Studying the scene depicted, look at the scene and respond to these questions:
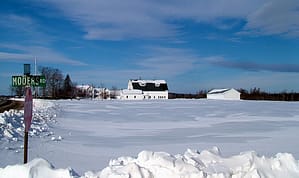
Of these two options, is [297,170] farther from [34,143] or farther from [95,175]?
[34,143]

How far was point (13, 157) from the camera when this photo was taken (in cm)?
793

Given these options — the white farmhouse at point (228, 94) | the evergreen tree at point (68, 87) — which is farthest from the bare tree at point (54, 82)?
the white farmhouse at point (228, 94)

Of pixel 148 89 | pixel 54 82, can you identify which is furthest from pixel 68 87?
pixel 148 89

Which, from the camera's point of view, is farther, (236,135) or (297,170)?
(236,135)

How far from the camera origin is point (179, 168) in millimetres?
4648

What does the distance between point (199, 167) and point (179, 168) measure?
0.98 feet

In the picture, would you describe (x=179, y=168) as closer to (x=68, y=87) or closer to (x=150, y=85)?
(x=150, y=85)

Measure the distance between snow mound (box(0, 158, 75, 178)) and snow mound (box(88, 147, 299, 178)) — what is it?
329 mm

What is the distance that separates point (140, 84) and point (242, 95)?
3164 centimetres

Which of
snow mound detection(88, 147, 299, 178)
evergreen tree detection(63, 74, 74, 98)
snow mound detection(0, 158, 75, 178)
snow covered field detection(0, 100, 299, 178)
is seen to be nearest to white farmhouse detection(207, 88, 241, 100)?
evergreen tree detection(63, 74, 74, 98)

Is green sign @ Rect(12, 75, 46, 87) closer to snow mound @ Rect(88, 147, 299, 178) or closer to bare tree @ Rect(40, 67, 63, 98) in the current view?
snow mound @ Rect(88, 147, 299, 178)

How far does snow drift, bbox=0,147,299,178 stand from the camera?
179 inches

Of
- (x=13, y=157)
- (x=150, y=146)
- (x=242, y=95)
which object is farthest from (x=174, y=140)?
(x=242, y=95)

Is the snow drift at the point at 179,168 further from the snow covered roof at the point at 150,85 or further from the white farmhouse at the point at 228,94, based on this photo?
the snow covered roof at the point at 150,85
